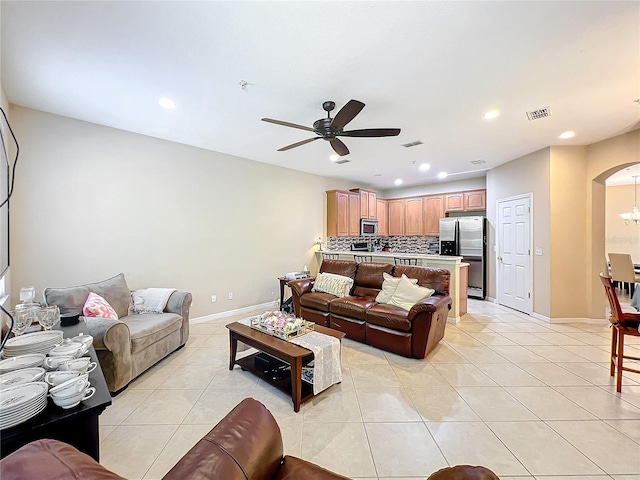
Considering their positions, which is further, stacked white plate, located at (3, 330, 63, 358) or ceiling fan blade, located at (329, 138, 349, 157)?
ceiling fan blade, located at (329, 138, 349, 157)

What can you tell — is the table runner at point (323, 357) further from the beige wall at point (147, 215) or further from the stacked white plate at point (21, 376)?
the beige wall at point (147, 215)

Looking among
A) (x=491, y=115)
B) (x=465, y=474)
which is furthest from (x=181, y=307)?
(x=491, y=115)

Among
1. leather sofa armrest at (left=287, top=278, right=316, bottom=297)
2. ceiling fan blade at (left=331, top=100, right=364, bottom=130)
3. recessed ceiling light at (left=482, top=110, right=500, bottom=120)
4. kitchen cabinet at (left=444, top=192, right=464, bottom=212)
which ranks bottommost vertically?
leather sofa armrest at (left=287, top=278, right=316, bottom=297)

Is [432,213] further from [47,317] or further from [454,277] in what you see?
[47,317]

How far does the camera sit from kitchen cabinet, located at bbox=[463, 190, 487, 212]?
20.4 feet

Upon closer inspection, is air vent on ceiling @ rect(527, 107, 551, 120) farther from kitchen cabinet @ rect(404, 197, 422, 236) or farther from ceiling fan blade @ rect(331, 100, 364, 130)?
kitchen cabinet @ rect(404, 197, 422, 236)

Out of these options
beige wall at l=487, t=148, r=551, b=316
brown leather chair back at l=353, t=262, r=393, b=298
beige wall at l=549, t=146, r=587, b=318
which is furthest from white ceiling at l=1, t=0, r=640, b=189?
brown leather chair back at l=353, t=262, r=393, b=298

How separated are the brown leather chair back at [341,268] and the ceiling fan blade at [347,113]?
2422 millimetres

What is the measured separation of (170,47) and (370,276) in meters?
3.57

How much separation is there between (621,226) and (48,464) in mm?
10910

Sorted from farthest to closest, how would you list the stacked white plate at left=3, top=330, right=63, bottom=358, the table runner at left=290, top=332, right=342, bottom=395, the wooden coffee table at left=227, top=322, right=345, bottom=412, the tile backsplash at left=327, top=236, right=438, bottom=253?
the tile backsplash at left=327, top=236, right=438, bottom=253, the table runner at left=290, top=332, right=342, bottom=395, the wooden coffee table at left=227, top=322, right=345, bottom=412, the stacked white plate at left=3, top=330, right=63, bottom=358

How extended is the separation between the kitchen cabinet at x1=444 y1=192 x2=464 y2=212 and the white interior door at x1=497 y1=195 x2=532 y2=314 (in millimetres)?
1216

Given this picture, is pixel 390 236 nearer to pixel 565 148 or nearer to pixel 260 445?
pixel 565 148

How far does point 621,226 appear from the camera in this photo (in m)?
7.08
